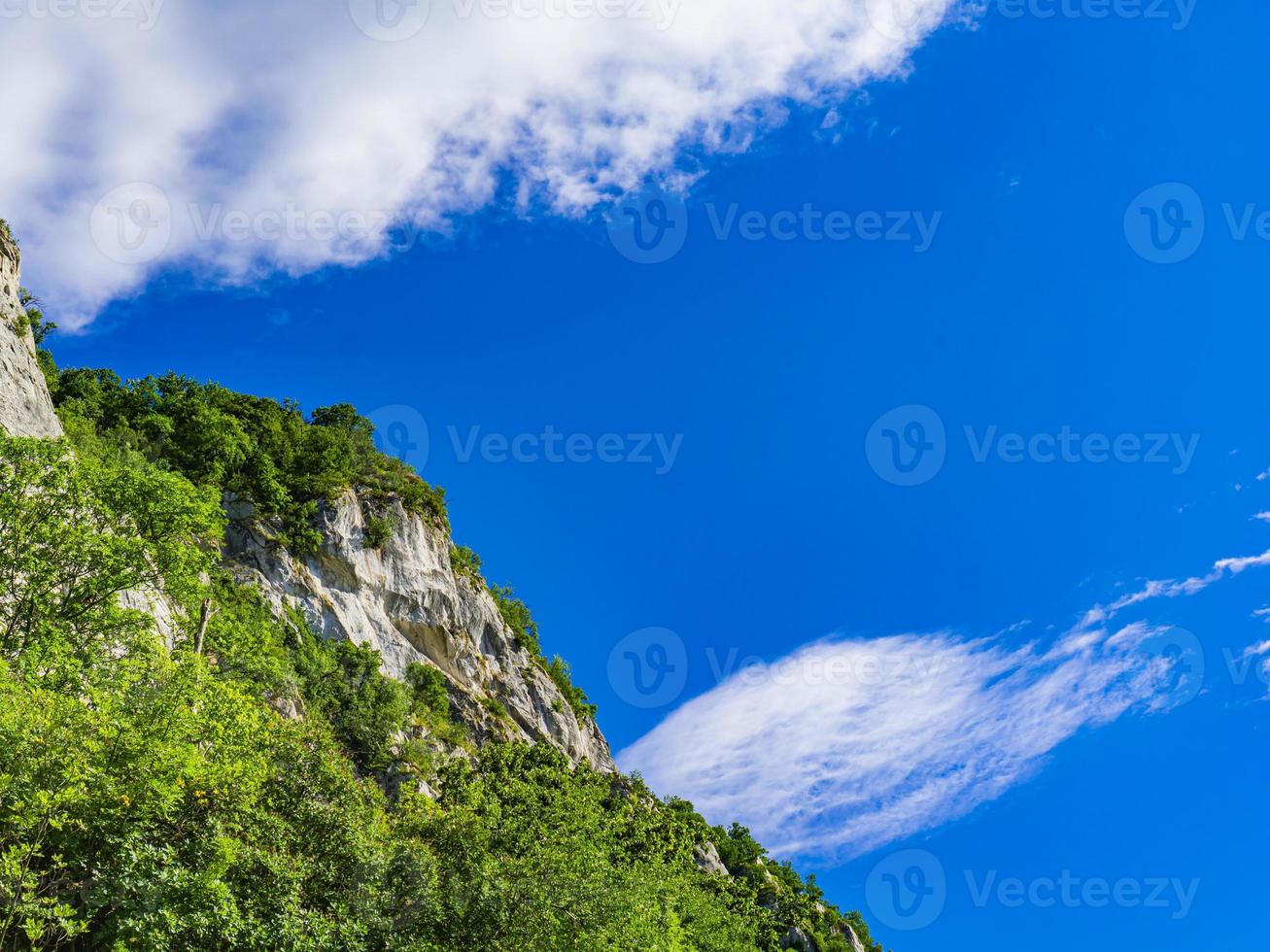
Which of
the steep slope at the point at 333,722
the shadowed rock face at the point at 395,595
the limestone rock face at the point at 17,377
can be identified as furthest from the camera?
the shadowed rock face at the point at 395,595

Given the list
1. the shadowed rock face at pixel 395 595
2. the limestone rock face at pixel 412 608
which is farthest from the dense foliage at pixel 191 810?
the limestone rock face at pixel 412 608

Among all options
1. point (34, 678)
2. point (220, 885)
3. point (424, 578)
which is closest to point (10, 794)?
point (220, 885)

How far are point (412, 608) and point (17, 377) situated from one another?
29055 millimetres

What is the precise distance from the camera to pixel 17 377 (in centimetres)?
3956

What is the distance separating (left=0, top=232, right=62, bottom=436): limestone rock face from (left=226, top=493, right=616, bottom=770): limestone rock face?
44.4 feet

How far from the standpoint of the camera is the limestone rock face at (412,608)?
5216 cm

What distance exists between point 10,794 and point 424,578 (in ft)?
162

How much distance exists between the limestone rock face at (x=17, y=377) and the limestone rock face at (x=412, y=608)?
533 inches

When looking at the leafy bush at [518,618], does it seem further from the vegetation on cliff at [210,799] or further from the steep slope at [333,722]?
the vegetation on cliff at [210,799]

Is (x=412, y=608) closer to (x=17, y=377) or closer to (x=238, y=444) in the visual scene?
(x=238, y=444)

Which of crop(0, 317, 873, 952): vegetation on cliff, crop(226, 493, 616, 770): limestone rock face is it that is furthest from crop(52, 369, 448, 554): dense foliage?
crop(0, 317, 873, 952): vegetation on cliff

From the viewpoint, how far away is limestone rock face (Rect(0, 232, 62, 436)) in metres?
37.6

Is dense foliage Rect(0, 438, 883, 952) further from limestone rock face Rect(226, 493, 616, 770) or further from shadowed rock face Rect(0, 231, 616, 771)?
limestone rock face Rect(226, 493, 616, 770)

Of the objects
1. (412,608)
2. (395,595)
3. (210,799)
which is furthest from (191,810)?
(412,608)
